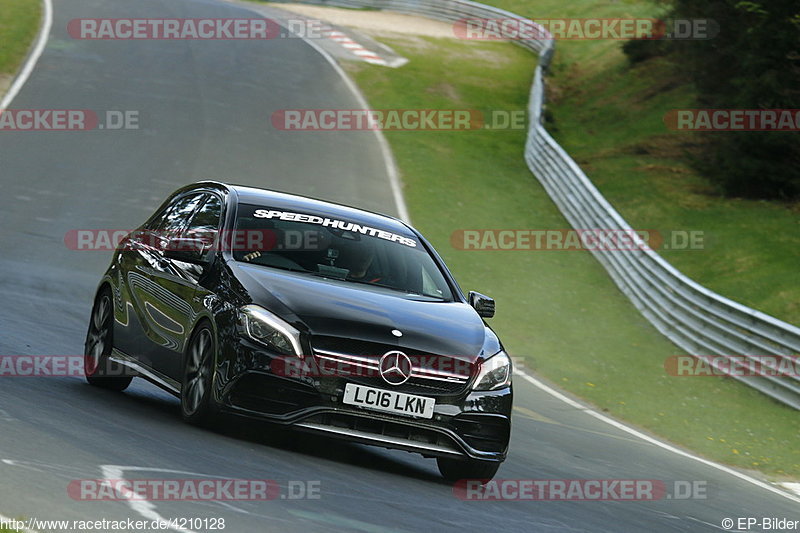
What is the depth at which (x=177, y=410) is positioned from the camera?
9523 mm

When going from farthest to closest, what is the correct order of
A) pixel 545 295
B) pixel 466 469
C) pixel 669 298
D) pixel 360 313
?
pixel 545 295 → pixel 669 298 → pixel 466 469 → pixel 360 313

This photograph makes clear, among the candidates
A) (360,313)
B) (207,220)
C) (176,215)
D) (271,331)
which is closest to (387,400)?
(360,313)

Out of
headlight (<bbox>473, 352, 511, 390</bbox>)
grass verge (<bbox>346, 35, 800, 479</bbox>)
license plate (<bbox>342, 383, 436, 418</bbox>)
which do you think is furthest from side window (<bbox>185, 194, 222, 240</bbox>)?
grass verge (<bbox>346, 35, 800, 479</bbox>)

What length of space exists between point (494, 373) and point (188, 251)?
2.26 metres

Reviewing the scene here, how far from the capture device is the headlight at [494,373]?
838cm

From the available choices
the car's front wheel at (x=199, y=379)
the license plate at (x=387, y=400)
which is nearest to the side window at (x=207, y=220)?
the car's front wheel at (x=199, y=379)

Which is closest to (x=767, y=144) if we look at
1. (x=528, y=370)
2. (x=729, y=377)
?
(x=729, y=377)

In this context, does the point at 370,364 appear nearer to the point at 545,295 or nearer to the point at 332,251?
the point at 332,251

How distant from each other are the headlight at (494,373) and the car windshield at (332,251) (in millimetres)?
853

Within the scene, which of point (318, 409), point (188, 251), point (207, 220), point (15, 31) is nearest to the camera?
point (318, 409)

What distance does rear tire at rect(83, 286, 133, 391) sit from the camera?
33.3 ft

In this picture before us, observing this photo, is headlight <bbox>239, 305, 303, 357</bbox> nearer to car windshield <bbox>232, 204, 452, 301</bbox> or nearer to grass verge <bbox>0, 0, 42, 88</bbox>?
car windshield <bbox>232, 204, 452, 301</bbox>

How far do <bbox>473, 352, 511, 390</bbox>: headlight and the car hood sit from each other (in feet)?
0.34

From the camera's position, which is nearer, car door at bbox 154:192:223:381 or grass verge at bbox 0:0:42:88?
car door at bbox 154:192:223:381
